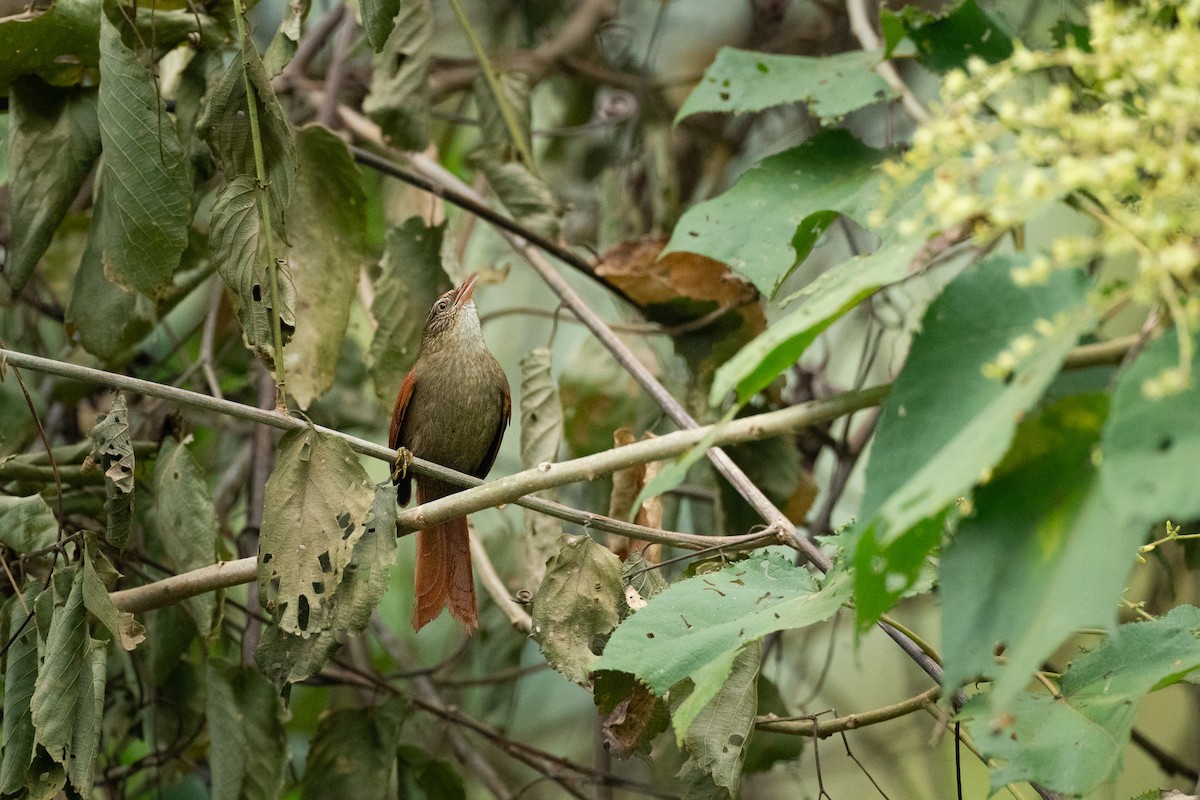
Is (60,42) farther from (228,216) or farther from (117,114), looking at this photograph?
(228,216)

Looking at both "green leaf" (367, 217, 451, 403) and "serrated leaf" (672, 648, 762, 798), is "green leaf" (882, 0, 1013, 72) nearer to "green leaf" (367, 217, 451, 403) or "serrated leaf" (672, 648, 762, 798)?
"serrated leaf" (672, 648, 762, 798)

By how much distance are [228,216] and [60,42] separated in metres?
0.79

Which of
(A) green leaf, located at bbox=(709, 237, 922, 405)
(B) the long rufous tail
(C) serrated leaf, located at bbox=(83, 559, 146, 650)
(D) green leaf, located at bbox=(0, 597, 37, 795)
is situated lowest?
(B) the long rufous tail

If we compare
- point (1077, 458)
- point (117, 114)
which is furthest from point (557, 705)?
point (1077, 458)

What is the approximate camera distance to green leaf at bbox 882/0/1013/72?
6.81 feet

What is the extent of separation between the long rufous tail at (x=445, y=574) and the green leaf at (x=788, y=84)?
1.39m

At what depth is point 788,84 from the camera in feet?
8.36

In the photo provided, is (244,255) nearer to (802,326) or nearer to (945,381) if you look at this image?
(802,326)

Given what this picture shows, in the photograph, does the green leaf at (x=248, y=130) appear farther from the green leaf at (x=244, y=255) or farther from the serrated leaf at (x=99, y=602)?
the serrated leaf at (x=99, y=602)

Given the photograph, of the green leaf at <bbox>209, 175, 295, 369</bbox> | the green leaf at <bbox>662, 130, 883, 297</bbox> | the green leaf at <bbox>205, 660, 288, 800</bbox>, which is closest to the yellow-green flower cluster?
the green leaf at <bbox>662, 130, 883, 297</bbox>

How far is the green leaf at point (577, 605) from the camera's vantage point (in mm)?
2256

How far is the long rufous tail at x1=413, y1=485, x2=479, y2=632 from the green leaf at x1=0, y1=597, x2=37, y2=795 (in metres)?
1.07

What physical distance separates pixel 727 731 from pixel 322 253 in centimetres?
167

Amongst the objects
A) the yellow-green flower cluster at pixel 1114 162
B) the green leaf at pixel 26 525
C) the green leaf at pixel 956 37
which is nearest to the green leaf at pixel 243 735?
the green leaf at pixel 26 525
